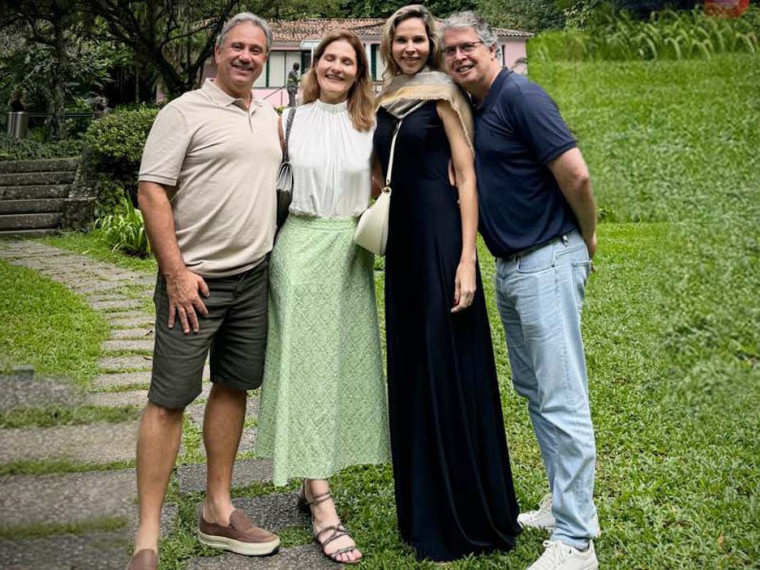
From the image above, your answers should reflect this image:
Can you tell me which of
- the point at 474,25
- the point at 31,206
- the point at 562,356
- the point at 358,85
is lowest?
the point at 31,206

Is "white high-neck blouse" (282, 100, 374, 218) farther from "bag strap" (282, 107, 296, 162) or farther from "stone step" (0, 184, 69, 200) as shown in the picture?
"stone step" (0, 184, 69, 200)

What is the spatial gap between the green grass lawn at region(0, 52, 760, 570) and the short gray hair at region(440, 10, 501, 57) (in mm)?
279

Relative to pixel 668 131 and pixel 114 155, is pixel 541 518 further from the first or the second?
pixel 114 155

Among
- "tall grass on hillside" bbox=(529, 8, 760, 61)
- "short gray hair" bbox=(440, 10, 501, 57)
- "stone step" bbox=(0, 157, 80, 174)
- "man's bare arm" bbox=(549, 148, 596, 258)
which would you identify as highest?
"short gray hair" bbox=(440, 10, 501, 57)

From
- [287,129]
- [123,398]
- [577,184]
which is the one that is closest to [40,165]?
[123,398]

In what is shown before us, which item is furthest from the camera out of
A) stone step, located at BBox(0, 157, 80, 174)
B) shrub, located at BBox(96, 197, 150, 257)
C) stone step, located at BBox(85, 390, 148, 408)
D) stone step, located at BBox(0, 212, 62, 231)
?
stone step, located at BBox(0, 157, 80, 174)

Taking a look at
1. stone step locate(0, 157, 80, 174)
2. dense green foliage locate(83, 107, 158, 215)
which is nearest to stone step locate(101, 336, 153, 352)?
dense green foliage locate(83, 107, 158, 215)

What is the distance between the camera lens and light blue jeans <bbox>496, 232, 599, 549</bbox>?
82.7 inches

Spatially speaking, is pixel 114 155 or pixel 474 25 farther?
pixel 114 155

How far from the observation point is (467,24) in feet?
6.65

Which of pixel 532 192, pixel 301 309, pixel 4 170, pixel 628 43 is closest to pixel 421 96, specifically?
pixel 532 192

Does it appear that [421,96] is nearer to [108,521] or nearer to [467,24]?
[467,24]

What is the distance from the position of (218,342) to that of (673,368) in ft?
6.85

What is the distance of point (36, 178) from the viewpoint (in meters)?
10.1
